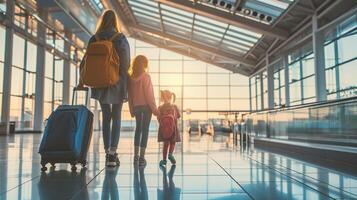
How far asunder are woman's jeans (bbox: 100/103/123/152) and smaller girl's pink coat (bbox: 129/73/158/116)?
1.25ft

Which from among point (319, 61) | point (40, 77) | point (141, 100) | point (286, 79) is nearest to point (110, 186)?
point (141, 100)

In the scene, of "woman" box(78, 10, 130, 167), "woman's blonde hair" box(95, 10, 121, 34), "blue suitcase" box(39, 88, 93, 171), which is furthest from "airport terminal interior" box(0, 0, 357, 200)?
"woman's blonde hair" box(95, 10, 121, 34)

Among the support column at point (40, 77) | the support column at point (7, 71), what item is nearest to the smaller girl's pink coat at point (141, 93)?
the support column at point (7, 71)

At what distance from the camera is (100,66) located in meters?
4.21

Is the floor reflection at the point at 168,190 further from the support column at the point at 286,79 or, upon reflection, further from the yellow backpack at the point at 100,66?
the support column at the point at 286,79

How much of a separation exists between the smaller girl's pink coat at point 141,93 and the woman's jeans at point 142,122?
7 cm

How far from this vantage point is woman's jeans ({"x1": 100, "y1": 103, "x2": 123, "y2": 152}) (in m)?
4.46

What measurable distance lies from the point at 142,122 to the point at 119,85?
71 cm

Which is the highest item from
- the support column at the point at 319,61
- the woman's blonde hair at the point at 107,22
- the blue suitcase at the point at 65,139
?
the support column at the point at 319,61

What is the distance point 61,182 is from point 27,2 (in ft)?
63.5

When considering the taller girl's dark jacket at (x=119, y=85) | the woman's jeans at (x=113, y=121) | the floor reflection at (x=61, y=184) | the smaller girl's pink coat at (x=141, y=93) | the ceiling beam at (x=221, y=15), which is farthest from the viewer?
the ceiling beam at (x=221, y=15)

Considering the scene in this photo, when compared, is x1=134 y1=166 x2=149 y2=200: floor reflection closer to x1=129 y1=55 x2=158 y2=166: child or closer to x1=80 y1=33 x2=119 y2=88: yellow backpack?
x1=129 y1=55 x2=158 y2=166: child

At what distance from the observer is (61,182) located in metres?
3.34

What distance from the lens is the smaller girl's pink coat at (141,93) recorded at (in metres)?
4.80
